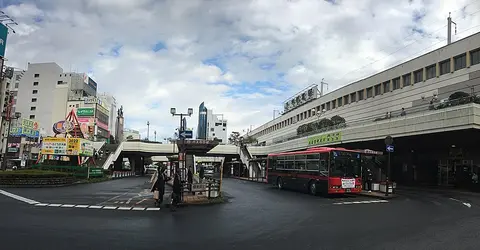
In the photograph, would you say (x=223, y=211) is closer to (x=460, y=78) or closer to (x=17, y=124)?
(x=460, y=78)

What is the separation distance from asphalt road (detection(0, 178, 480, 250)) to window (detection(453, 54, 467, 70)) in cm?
2689

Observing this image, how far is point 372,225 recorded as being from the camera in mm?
11078

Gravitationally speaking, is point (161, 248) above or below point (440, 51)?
below

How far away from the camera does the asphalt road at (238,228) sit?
8305mm

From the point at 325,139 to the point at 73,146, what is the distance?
2894cm

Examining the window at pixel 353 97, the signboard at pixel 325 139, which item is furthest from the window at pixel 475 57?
the window at pixel 353 97

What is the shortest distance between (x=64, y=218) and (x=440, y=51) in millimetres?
41283

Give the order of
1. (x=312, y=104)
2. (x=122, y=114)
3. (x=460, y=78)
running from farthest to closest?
Answer: 1. (x=122, y=114)
2. (x=312, y=104)
3. (x=460, y=78)

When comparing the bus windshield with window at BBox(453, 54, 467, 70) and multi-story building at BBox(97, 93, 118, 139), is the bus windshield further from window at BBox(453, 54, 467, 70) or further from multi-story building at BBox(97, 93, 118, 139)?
multi-story building at BBox(97, 93, 118, 139)

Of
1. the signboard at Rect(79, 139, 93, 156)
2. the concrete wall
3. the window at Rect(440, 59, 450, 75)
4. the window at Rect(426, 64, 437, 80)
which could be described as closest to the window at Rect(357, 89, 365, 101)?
the concrete wall

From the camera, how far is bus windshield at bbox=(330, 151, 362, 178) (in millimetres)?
20562

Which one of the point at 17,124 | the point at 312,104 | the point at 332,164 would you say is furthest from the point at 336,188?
the point at 17,124

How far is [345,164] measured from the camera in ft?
68.5

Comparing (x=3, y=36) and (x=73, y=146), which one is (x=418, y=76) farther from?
(x=3, y=36)
